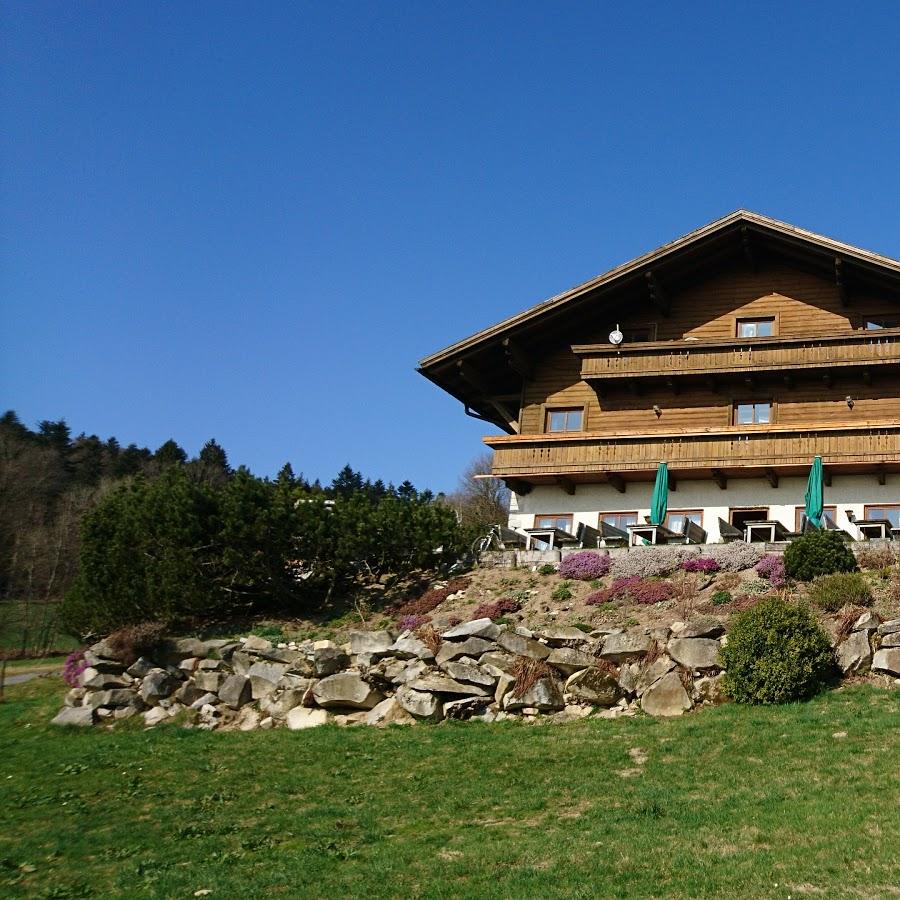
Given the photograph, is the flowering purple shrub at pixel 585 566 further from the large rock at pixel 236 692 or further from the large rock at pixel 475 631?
the large rock at pixel 236 692

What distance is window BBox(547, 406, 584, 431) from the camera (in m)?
38.9

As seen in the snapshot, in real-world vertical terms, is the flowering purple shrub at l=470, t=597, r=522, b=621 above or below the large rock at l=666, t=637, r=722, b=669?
above

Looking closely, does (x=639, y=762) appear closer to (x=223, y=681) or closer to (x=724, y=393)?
(x=223, y=681)

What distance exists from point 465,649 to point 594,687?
10.1 feet

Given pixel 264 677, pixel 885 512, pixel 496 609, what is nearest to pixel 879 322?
pixel 885 512

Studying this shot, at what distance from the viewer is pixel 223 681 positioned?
27.3 m

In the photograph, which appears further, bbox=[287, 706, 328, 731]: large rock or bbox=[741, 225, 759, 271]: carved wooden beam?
bbox=[741, 225, 759, 271]: carved wooden beam

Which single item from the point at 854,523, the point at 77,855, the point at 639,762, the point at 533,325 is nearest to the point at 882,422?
the point at 854,523

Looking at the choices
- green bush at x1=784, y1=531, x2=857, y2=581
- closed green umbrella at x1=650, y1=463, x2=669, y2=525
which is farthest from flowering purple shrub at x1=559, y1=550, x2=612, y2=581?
green bush at x1=784, y1=531, x2=857, y2=581

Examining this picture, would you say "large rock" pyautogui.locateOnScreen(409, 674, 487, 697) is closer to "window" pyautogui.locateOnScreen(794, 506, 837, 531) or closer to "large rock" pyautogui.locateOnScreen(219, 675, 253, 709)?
"large rock" pyautogui.locateOnScreen(219, 675, 253, 709)

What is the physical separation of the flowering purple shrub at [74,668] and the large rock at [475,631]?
9.82 metres

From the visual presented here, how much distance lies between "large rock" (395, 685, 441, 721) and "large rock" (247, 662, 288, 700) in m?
3.67

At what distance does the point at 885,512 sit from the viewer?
110 ft

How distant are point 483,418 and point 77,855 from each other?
27.5 meters
